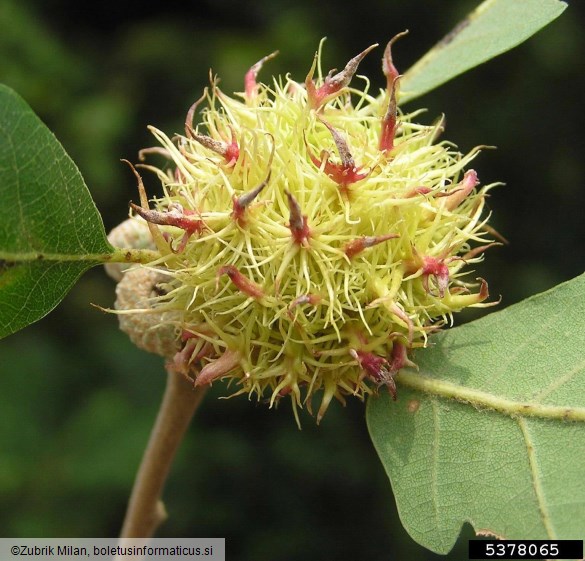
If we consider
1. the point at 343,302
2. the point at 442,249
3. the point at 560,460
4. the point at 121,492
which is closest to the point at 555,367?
the point at 560,460

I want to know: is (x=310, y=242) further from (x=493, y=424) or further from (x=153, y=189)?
(x=153, y=189)

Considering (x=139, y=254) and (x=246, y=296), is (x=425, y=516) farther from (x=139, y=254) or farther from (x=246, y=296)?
(x=139, y=254)

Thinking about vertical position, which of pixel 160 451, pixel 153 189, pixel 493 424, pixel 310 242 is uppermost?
pixel 310 242

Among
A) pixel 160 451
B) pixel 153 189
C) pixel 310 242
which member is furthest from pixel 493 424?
pixel 153 189

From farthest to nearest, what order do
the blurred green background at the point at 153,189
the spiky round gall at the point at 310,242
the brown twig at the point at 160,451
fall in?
the blurred green background at the point at 153,189 → the brown twig at the point at 160,451 → the spiky round gall at the point at 310,242

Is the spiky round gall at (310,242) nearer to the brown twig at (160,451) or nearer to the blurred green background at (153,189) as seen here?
the brown twig at (160,451)

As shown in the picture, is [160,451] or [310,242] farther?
[160,451]

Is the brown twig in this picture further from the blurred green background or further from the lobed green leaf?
the blurred green background

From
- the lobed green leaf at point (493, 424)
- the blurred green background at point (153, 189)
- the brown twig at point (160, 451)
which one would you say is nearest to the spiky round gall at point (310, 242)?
the lobed green leaf at point (493, 424)

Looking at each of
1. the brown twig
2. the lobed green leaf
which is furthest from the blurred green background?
the lobed green leaf
